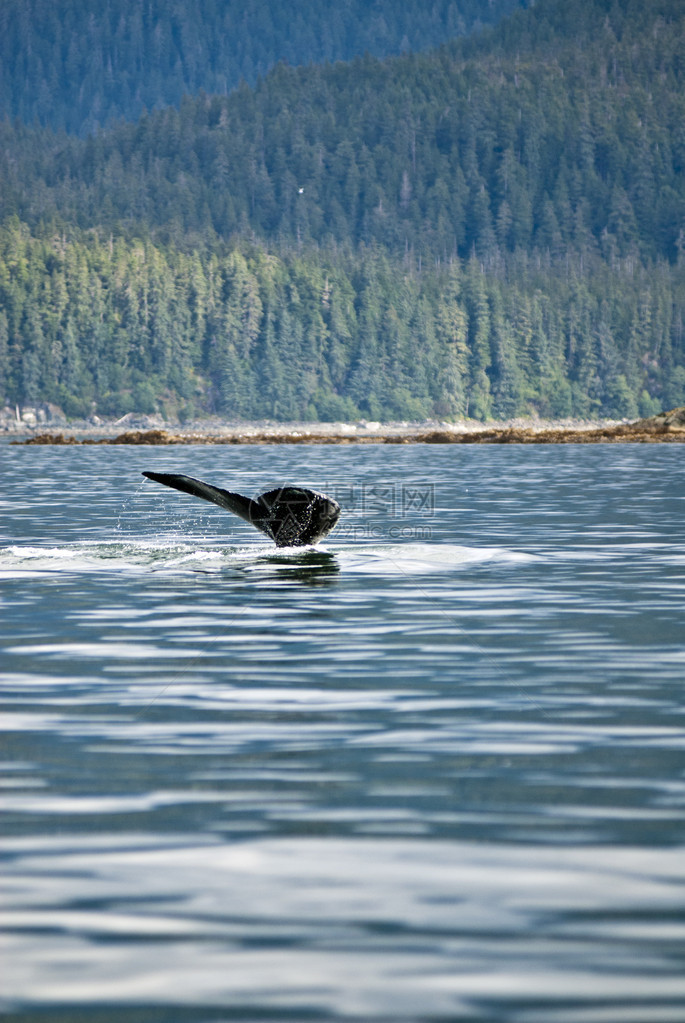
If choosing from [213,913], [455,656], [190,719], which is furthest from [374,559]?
[213,913]

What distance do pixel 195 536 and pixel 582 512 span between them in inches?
545

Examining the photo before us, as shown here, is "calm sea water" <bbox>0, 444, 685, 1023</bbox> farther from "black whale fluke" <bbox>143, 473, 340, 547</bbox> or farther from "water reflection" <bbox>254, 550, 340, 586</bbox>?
"black whale fluke" <bbox>143, 473, 340, 547</bbox>

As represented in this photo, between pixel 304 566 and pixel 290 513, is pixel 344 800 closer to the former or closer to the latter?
pixel 304 566

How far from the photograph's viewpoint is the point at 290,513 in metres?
32.1

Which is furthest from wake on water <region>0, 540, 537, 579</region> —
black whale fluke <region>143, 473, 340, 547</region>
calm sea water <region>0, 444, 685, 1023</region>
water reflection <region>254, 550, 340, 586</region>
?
calm sea water <region>0, 444, 685, 1023</region>

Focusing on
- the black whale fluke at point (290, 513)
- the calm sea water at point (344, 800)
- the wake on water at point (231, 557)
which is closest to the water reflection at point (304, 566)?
the wake on water at point (231, 557)

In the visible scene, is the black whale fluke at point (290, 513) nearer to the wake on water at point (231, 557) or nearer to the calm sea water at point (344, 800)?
the wake on water at point (231, 557)

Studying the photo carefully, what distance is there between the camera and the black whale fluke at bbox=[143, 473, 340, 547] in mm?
30906

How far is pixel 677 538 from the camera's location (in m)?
36.1

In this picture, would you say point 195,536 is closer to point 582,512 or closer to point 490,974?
point 582,512

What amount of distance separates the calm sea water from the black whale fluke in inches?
161

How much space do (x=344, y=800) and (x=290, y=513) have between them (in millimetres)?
21029

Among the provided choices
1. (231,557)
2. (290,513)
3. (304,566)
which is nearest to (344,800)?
(304,566)

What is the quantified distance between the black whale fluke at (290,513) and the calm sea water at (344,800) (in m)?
4.08
